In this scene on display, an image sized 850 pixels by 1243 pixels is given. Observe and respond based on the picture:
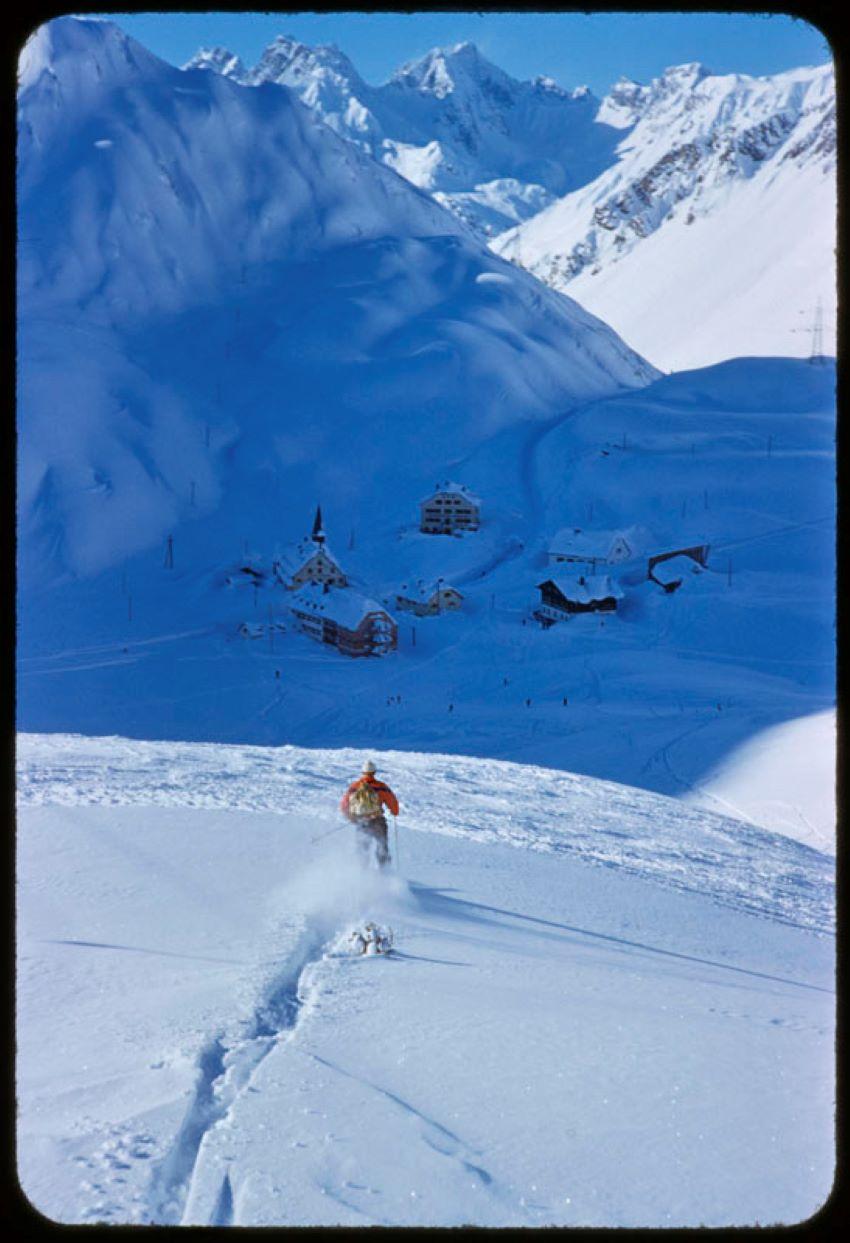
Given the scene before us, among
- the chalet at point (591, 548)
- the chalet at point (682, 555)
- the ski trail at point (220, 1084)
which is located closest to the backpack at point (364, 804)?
the ski trail at point (220, 1084)

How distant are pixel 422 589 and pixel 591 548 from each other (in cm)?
1384

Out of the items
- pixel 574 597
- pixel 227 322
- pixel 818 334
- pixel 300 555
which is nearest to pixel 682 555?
pixel 574 597

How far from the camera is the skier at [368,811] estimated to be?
10227 mm

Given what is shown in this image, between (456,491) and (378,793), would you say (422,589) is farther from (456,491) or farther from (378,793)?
(378,793)

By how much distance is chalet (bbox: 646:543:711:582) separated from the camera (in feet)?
234

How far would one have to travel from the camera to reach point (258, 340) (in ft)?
401

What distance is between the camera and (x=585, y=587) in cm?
6372

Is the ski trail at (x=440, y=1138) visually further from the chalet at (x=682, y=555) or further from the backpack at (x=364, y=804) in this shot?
the chalet at (x=682, y=555)

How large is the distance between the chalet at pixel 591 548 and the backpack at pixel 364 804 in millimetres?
62551

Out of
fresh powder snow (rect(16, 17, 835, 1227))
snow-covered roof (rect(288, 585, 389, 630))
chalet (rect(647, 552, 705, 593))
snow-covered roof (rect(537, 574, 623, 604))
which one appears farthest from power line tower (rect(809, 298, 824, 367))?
snow-covered roof (rect(288, 585, 389, 630))

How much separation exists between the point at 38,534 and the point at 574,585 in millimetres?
44900

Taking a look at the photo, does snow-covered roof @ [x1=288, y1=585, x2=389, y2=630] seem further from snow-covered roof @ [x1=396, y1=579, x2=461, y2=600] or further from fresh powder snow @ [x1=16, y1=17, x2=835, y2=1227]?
snow-covered roof @ [x1=396, y1=579, x2=461, y2=600]

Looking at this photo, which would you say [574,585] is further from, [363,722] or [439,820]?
[439,820]

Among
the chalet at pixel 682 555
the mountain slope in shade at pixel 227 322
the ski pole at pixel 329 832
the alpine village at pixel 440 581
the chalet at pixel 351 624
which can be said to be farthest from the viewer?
the mountain slope in shade at pixel 227 322
